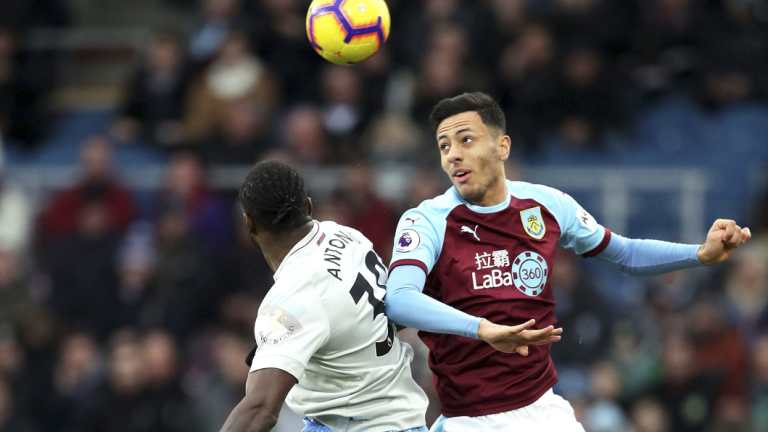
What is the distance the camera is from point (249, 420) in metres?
5.27

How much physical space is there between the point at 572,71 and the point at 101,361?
15.5 ft

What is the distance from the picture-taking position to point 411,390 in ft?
19.4

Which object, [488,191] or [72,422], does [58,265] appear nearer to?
[72,422]

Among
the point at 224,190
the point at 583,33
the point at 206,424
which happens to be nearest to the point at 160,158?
the point at 224,190

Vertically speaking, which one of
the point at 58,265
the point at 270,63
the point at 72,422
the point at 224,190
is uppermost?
the point at 270,63

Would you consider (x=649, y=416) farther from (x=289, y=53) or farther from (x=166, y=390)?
(x=289, y=53)

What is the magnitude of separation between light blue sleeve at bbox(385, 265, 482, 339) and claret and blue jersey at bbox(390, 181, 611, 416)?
9 centimetres

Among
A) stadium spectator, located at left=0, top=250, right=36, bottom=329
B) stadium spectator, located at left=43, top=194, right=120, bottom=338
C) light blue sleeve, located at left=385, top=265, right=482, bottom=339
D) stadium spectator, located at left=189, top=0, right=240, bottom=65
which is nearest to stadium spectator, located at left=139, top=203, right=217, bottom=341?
stadium spectator, located at left=43, top=194, right=120, bottom=338

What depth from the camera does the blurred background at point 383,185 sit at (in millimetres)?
11164

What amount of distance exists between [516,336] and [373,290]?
0.78 m

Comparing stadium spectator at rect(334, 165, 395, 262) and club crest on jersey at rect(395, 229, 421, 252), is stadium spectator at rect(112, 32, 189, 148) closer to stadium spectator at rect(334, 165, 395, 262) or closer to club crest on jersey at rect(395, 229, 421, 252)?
stadium spectator at rect(334, 165, 395, 262)

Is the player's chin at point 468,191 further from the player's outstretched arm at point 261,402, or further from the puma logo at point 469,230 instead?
the player's outstretched arm at point 261,402

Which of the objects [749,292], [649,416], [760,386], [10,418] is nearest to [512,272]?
[649,416]

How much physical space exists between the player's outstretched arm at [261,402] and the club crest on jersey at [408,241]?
0.75m
